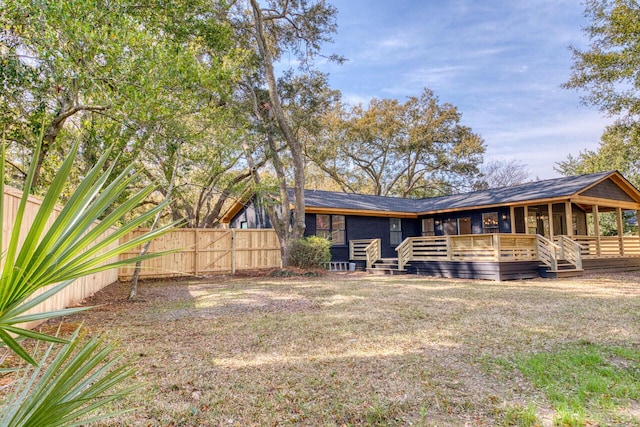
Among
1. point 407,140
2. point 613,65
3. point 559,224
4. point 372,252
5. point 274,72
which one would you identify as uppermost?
point 407,140

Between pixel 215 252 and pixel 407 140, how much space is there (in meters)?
17.4

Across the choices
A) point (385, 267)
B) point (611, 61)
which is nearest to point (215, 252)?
point (385, 267)

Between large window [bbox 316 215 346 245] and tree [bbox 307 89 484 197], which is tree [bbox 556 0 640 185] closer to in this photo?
large window [bbox 316 215 346 245]

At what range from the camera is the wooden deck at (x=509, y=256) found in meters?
11.6

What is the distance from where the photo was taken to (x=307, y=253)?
1312 centimetres

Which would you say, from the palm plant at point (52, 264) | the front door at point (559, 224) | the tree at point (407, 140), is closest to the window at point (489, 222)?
the front door at point (559, 224)

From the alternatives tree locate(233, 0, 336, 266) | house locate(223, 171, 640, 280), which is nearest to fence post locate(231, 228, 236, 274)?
tree locate(233, 0, 336, 266)

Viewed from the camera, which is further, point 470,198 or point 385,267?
point 470,198

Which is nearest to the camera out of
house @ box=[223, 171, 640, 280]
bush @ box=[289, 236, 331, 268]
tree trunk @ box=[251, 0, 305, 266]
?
house @ box=[223, 171, 640, 280]

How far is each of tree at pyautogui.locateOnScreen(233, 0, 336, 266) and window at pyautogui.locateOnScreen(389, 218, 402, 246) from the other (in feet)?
17.7

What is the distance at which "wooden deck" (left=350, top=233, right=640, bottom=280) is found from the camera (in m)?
11.6

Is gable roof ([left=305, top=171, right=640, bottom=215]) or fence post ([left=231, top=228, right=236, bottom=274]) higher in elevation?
gable roof ([left=305, top=171, right=640, bottom=215])

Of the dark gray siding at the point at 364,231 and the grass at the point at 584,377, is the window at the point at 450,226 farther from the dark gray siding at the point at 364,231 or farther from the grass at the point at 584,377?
the grass at the point at 584,377

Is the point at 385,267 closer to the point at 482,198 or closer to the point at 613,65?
the point at 482,198
